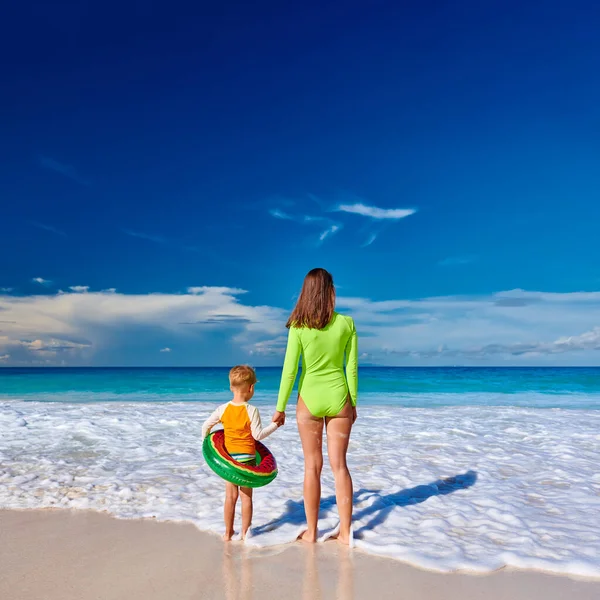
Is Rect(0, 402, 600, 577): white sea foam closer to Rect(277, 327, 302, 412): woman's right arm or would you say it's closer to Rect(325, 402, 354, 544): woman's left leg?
Rect(325, 402, 354, 544): woman's left leg

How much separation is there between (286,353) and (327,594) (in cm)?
162

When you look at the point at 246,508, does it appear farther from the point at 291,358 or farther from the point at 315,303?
the point at 315,303

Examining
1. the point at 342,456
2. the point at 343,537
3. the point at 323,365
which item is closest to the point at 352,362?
the point at 323,365

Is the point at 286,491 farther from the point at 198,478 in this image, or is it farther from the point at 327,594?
the point at 327,594

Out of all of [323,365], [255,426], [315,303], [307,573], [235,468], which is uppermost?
[315,303]

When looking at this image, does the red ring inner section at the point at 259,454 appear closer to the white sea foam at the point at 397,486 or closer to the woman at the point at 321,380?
the woman at the point at 321,380

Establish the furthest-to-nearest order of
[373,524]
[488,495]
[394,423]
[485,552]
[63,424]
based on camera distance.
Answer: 1. [394,423]
2. [63,424]
3. [488,495]
4. [373,524]
5. [485,552]

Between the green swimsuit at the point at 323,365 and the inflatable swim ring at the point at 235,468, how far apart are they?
472mm

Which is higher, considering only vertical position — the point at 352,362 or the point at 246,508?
the point at 352,362

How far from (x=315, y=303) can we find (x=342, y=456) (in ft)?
3.92

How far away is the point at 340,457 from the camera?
4.04m

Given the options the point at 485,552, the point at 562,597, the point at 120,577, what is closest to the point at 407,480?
the point at 485,552

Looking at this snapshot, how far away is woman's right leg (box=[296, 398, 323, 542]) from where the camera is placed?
13.2 feet

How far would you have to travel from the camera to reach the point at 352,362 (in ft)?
13.2
